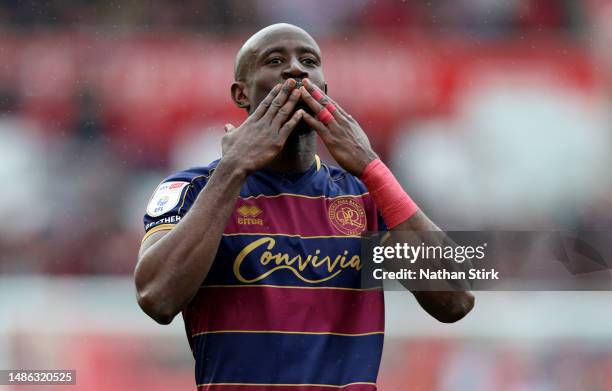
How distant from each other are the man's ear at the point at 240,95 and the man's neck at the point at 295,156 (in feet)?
0.85

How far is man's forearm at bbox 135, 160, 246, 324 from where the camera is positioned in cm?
262

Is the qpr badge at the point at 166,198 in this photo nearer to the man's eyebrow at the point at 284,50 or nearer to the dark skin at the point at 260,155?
the dark skin at the point at 260,155

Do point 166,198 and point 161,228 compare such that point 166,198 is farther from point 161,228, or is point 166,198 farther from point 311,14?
point 311,14

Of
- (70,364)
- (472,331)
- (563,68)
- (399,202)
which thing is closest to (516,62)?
(563,68)

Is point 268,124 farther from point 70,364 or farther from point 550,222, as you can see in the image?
point 550,222

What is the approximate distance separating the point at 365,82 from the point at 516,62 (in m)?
1.41

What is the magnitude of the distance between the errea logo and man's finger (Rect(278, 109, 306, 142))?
23cm

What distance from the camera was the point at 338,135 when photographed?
113 inches

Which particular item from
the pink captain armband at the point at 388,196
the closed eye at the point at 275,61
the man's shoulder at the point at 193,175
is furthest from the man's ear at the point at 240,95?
the pink captain armband at the point at 388,196

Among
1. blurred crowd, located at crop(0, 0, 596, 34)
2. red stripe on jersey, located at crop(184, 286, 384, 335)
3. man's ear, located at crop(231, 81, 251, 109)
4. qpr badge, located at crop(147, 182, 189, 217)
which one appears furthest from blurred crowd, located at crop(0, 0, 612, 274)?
red stripe on jersey, located at crop(184, 286, 384, 335)

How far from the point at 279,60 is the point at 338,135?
0.35 m

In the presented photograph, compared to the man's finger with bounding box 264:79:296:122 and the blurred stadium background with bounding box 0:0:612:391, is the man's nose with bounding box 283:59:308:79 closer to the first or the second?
the man's finger with bounding box 264:79:296:122

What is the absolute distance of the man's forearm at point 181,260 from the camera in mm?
2625

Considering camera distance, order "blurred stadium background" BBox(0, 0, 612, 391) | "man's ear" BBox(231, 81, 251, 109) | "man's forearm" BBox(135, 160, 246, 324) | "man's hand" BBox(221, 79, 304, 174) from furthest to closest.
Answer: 1. "blurred stadium background" BBox(0, 0, 612, 391)
2. "man's ear" BBox(231, 81, 251, 109)
3. "man's hand" BBox(221, 79, 304, 174)
4. "man's forearm" BBox(135, 160, 246, 324)
